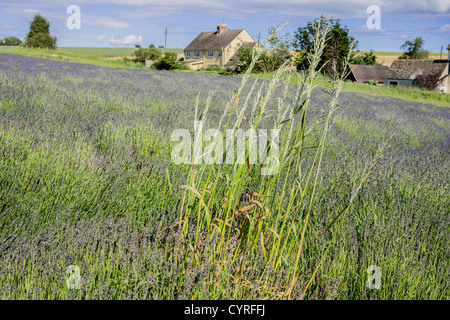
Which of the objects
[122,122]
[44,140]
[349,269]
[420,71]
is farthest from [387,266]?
[420,71]

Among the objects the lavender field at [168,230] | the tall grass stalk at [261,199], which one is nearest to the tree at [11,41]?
the lavender field at [168,230]

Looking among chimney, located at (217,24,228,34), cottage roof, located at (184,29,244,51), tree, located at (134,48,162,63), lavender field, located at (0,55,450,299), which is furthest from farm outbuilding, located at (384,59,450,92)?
lavender field, located at (0,55,450,299)

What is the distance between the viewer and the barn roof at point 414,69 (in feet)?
150

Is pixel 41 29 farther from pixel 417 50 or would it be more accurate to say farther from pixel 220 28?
pixel 417 50

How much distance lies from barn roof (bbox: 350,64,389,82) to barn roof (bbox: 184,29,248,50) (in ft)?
63.1

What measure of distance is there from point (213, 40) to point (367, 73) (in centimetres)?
2541

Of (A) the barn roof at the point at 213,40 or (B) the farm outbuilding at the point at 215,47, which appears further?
(A) the barn roof at the point at 213,40

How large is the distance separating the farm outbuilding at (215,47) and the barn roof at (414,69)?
21.6 metres

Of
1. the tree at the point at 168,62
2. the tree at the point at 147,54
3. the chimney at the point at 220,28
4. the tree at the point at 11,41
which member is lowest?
the tree at the point at 168,62

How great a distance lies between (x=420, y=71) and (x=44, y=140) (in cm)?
5346

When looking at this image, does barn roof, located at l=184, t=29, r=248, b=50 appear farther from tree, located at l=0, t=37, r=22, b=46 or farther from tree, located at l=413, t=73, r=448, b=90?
tree, located at l=413, t=73, r=448, b=90

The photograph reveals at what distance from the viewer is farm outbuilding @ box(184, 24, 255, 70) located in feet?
180

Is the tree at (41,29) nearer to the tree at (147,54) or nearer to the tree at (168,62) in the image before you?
the tree at (168,62)
